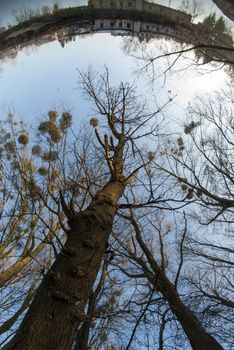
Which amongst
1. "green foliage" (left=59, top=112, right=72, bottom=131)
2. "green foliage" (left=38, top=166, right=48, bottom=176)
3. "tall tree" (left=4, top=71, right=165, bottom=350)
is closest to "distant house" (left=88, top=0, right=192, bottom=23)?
"green foliage" (left=59, top=112, right=72, bottom=131)

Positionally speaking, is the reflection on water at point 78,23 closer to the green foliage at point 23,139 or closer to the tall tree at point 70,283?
the green foliage at point 23,139

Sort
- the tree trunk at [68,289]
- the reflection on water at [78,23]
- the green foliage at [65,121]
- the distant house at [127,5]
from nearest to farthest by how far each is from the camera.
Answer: the tree trunk at [68,289] < the green foliage at [65,121] < the distant house at [127,5] < the reflection on water at [78,23]

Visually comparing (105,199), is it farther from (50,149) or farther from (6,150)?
(6,150)

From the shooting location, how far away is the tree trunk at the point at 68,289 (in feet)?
6.54

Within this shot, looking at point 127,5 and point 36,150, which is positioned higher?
point 127,5

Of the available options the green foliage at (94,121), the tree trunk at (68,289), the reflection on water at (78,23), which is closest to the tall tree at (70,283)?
the tree trunk at (68,289)

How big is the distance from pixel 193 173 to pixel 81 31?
12.6 meters

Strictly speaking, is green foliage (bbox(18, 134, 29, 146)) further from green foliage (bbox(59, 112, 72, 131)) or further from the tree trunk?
the tree trunk

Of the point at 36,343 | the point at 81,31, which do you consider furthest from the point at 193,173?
the point at 81,31

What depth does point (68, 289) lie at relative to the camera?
2322mm

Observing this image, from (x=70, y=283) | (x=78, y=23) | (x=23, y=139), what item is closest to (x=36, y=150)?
(x=23, y=139)

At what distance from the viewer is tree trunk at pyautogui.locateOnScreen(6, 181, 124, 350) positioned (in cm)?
199

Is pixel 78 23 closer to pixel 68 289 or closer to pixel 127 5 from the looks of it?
pixel 127 5

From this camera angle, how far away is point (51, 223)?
6531mm
